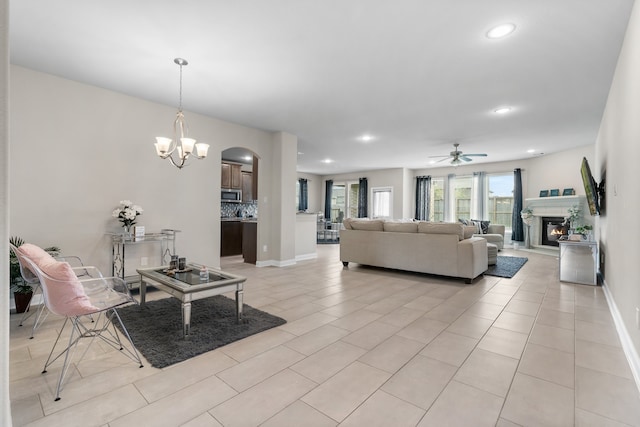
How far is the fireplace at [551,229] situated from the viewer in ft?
24.6

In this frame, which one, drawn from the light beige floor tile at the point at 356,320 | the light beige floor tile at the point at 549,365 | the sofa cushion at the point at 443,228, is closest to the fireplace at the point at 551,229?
the sofa cushion at the point at 443,228

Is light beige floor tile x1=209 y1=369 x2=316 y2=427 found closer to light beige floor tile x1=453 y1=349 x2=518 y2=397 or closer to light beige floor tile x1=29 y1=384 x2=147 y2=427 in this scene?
light beige floor tile x1=29 y1=384 x2=147 y2=427

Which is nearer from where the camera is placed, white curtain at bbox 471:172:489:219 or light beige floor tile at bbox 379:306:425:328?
light beige floor tile at bbox 379:306:425:328

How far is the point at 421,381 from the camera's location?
1972 millimetres

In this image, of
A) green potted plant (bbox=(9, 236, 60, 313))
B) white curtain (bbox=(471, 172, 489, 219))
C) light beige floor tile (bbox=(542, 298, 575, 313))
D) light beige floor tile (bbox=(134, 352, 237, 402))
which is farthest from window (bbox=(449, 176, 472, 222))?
green potted plant (bbox=(9, 236, 60, 313))

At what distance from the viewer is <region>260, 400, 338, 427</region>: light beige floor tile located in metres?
1.56

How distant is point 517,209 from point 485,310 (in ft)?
21.8

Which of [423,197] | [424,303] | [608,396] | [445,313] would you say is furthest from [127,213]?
[423,197]

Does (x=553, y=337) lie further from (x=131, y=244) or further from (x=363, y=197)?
(x=363, y=197)

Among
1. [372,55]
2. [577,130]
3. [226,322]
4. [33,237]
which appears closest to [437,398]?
[226,322]

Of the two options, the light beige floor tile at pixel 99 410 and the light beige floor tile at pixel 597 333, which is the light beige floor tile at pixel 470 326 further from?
the light beige floor tile at pixel 99 410

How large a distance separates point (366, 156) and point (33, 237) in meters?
7.25

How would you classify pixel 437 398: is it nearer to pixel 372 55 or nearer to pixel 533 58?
pixel 372 55

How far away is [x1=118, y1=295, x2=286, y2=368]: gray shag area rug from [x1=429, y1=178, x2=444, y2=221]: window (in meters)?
8.77
